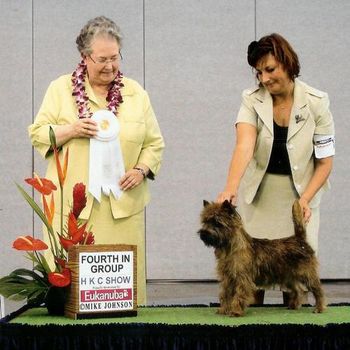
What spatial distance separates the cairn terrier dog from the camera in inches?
114

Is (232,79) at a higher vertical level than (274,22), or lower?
lower

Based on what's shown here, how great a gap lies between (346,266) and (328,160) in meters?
4.49

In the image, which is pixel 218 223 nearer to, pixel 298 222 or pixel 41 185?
pixel 298 222

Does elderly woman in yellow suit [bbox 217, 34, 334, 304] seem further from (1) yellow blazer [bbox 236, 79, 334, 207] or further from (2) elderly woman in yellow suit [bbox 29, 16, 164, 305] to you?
(2) elderly woman in yellow suit [bbox 29, 16, 164, 305]

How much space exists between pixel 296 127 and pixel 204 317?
0.92m

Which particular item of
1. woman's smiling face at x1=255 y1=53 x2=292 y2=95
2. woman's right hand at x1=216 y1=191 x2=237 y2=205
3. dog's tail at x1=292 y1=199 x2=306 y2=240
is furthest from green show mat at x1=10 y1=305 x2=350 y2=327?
woman's smiling face at x1=255 y1=53 x2=292 y2=95

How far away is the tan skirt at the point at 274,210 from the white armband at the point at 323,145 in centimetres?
15

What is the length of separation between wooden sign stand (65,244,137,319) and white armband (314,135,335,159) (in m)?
0.95

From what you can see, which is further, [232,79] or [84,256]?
[232,79]

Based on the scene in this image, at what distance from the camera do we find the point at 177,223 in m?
7.71

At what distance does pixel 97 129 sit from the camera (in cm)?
351

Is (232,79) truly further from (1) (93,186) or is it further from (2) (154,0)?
(1) (93,186)

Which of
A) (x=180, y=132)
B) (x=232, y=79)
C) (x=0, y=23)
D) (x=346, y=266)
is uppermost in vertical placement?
(x=0, y=23)

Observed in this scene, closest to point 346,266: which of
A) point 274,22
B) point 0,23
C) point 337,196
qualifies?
point 337,196
